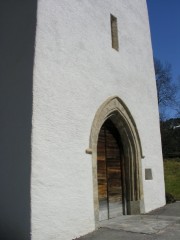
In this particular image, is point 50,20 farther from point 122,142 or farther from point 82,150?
point 122,142

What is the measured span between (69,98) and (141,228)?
10.4 ft

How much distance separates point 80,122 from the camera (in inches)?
294

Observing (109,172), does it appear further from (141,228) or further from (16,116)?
(16,116)

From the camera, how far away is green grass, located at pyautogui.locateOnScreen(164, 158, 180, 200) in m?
15.5

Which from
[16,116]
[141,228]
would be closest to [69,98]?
[16,116]

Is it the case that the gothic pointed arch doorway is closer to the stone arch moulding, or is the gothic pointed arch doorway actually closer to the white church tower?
the white church tower

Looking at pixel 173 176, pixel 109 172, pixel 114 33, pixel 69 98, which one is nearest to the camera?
pixel 69 98

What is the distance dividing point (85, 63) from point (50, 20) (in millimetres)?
1337

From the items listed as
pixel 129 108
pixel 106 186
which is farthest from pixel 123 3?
pixel 106 186

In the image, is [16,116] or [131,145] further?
[131,145]

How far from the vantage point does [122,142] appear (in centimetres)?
995

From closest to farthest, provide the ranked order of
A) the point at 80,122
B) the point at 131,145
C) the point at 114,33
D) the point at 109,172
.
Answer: the point at 80,122, the point at 109,172, the point at 114,33, the point at 131,145

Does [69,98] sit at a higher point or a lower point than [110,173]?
higher

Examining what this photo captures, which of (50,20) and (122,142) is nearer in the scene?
(50,20)
